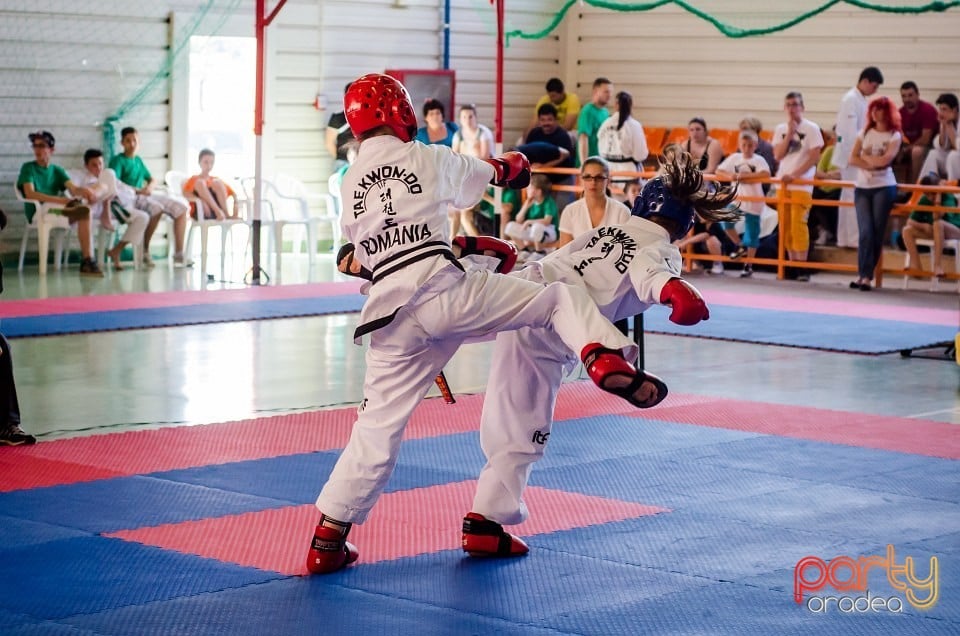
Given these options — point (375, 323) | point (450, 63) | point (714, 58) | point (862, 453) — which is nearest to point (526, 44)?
point (450, 63)

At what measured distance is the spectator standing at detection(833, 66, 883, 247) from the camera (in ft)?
48.8

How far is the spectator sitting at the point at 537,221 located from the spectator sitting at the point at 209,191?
2.98 metres

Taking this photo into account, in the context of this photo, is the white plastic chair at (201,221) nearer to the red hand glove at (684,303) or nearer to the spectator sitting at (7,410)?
the spectator sitting at (7,410)

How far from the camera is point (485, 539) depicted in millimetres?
4914

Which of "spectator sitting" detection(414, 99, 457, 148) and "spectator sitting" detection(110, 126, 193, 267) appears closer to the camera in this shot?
"spectator sitting" detection(110, 126, 193, 267)

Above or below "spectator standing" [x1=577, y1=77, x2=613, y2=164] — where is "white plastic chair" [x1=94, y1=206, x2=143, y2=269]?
below

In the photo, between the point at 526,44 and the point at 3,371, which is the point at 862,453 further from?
the point at 526,44

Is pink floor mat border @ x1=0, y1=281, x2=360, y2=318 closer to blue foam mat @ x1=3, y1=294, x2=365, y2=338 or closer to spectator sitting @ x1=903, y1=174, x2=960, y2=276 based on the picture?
blue foam mat @ x1=3, y1=294, x2=365, y2=338

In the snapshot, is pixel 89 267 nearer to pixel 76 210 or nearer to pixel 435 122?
pixel 76 210

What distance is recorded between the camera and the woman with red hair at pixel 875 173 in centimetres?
1387

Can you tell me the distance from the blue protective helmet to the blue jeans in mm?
9542

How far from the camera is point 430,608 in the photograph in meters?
4.34

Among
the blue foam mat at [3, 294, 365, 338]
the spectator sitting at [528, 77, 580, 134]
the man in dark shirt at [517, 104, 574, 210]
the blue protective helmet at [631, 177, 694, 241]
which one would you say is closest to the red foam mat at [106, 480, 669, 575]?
the blue protective helmet at [631, 177, 694, 241]

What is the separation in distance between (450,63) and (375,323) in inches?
589
